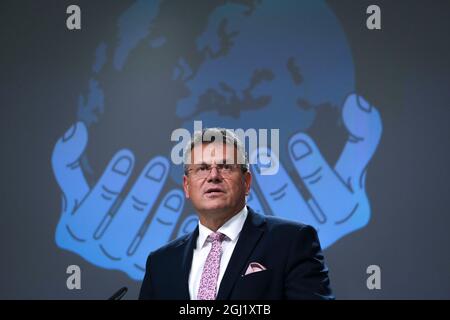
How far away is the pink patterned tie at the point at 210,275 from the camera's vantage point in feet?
5.46

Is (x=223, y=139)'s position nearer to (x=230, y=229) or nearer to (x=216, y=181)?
(x=216, y=181)

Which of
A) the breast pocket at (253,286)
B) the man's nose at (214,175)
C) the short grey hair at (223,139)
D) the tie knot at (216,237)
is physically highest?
the short grey hair at (223,139)

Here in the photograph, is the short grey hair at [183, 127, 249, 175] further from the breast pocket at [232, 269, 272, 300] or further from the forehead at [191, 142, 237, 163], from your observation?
the breast pocket at [232, 269, 272, 300]

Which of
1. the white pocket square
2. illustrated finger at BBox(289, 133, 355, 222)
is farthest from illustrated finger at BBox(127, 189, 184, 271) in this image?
the white pocket square

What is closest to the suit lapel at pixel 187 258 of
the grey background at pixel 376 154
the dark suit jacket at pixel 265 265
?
the dark suit jacket at pixel 265 265

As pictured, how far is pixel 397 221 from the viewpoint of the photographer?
11.8ft

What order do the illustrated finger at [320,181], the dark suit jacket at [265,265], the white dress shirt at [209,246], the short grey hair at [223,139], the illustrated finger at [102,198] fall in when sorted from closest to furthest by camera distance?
the dark suit jacket at [265,265]
the white dress shirt at [209,246]
the short grey hair at [223,139]
the illustrated finger at [320,181]
the illustrated finger at [102,198]

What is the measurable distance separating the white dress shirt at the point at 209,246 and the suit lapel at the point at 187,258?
0.01 metres

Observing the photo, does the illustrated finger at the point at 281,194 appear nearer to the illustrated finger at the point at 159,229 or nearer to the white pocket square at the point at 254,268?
the illustrated finger at the point at 159,229

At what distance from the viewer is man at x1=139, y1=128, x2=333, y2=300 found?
1.63m

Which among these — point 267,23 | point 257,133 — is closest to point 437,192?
point 257,133

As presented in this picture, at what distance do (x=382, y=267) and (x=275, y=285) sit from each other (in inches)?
84.2

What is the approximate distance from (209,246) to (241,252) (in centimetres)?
15
